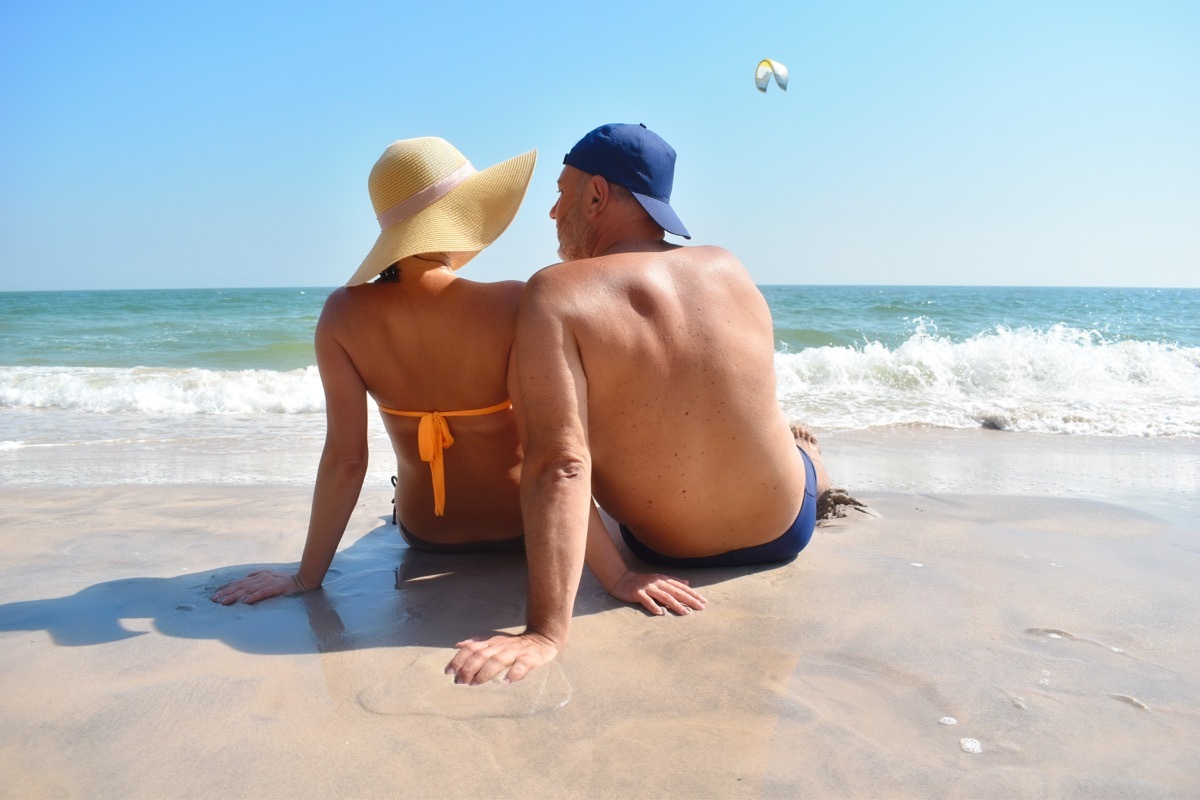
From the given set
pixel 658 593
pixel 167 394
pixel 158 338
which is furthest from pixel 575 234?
pixel 158 338

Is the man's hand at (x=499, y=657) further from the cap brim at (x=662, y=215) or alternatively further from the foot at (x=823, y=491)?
the foot at (x=823, y=491)

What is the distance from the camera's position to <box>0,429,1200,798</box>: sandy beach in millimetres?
1639

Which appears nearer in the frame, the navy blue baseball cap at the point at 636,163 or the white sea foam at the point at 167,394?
the navy blue baseball cap at the point at 636,163

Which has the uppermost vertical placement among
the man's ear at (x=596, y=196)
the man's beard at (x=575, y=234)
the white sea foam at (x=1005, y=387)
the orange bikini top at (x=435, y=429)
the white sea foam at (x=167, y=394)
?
the man's ear at (x=596, y=196)

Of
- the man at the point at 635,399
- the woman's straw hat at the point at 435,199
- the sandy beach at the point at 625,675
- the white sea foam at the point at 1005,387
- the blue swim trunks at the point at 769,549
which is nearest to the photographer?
the sandy beach at the point at 625,675

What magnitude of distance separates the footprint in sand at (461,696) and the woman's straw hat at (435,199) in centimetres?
105

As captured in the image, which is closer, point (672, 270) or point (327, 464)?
point (672, 270)

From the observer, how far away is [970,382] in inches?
378

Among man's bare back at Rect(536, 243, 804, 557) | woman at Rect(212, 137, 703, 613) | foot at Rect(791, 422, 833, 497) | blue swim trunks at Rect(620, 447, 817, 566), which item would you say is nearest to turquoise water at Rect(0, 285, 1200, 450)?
foot at Rect(791, 422, 833, 497)

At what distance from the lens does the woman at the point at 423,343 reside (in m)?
2.46

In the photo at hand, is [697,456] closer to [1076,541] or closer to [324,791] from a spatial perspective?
[324,791]

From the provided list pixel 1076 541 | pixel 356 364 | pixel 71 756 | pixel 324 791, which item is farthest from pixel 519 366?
pixel 1076 541

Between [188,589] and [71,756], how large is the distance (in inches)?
42.9

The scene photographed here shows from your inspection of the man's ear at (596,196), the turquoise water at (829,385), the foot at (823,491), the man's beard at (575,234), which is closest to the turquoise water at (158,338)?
the turquoise water at (829,385)
